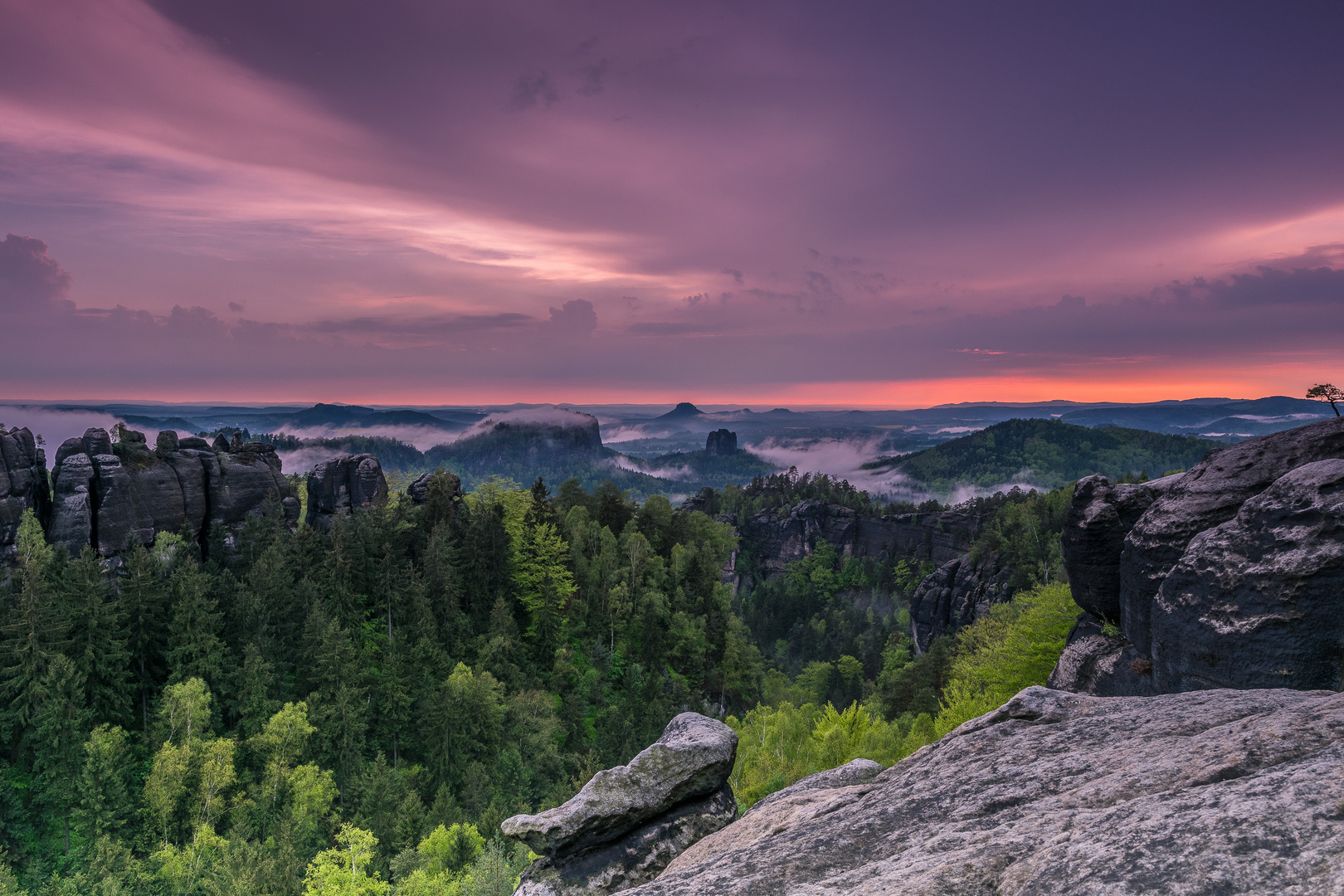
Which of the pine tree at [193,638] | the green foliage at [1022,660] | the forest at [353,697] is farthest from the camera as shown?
the pine tree at [193,638]

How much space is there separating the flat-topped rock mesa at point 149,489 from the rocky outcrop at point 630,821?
45636mm

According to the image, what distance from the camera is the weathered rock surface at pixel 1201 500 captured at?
1592 cm

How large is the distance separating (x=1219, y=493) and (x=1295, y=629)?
504 cm

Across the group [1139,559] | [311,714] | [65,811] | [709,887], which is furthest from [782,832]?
[65,811]

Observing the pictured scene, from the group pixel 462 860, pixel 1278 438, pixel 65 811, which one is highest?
pixel 1278 438

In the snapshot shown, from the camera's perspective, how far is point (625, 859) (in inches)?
473

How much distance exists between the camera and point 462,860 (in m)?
36.2

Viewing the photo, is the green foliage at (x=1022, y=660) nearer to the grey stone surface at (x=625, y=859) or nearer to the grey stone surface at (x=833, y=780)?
the grey stone surface at (x=833, y=780)

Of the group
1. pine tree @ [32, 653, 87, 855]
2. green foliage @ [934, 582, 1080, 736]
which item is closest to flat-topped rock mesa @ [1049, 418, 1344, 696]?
green foliage @ [934, 582, 1080, 736]

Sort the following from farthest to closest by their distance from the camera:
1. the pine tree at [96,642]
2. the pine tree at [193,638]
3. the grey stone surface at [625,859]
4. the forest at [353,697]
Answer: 1. the pine tree at [193,638]
2. the pine tree at [96,642]
3. the forest at [353,697]
4. the grey stone surface at [625,859]

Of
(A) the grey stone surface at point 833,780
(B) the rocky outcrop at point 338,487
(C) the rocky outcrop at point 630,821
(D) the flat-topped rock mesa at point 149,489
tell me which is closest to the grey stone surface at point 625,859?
(C) the rocky outcrop at point 630,821

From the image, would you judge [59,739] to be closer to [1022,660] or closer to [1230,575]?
[1022,660]

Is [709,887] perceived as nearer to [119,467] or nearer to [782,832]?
[782,832]

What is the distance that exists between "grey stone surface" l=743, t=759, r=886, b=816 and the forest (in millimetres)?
17122
